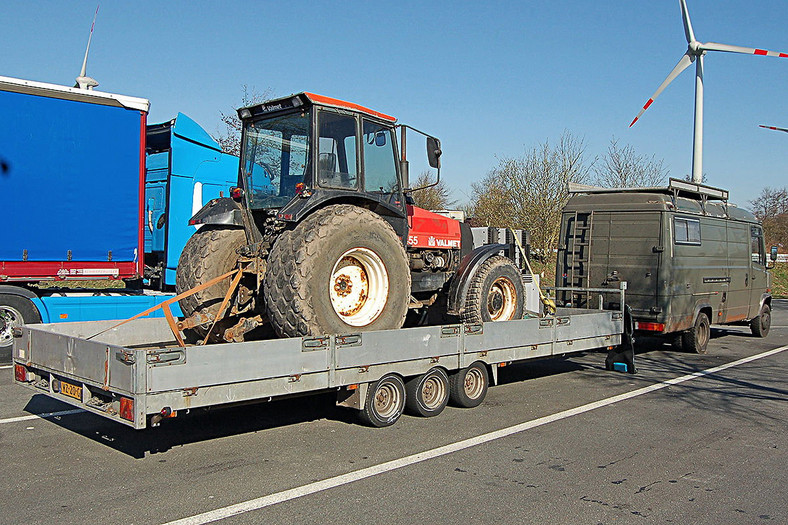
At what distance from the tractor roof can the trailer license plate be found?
136 inches

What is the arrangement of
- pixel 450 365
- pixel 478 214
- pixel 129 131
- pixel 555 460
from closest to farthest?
pixel 555 460 → pixel 450 365 → pixel 129 131 → pixel 478 214

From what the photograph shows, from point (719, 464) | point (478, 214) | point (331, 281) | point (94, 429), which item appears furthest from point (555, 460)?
point (478, 214)

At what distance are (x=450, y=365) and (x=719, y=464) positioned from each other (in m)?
2.74

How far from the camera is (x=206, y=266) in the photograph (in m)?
7.56

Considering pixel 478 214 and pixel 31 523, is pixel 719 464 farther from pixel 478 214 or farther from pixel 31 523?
pixel 478 214

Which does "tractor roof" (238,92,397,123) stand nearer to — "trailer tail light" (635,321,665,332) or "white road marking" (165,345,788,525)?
"white road marking" (165,345,788,525)

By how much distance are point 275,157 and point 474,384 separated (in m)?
3.45

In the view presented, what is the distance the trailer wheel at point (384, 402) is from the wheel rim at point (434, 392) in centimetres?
43

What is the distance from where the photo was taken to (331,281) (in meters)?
6.75

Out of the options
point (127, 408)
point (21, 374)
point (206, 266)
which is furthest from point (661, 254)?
point (21, 374)

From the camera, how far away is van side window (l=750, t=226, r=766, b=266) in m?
15.3

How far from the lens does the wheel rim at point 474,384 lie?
319 inches

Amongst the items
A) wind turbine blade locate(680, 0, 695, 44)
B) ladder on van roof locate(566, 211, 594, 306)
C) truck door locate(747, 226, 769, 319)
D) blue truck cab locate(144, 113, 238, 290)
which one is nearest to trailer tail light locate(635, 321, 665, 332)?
ladder on van roof locate(566, 211, 594, 306)

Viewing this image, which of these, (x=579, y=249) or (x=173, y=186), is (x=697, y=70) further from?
(x=173, y=186)
